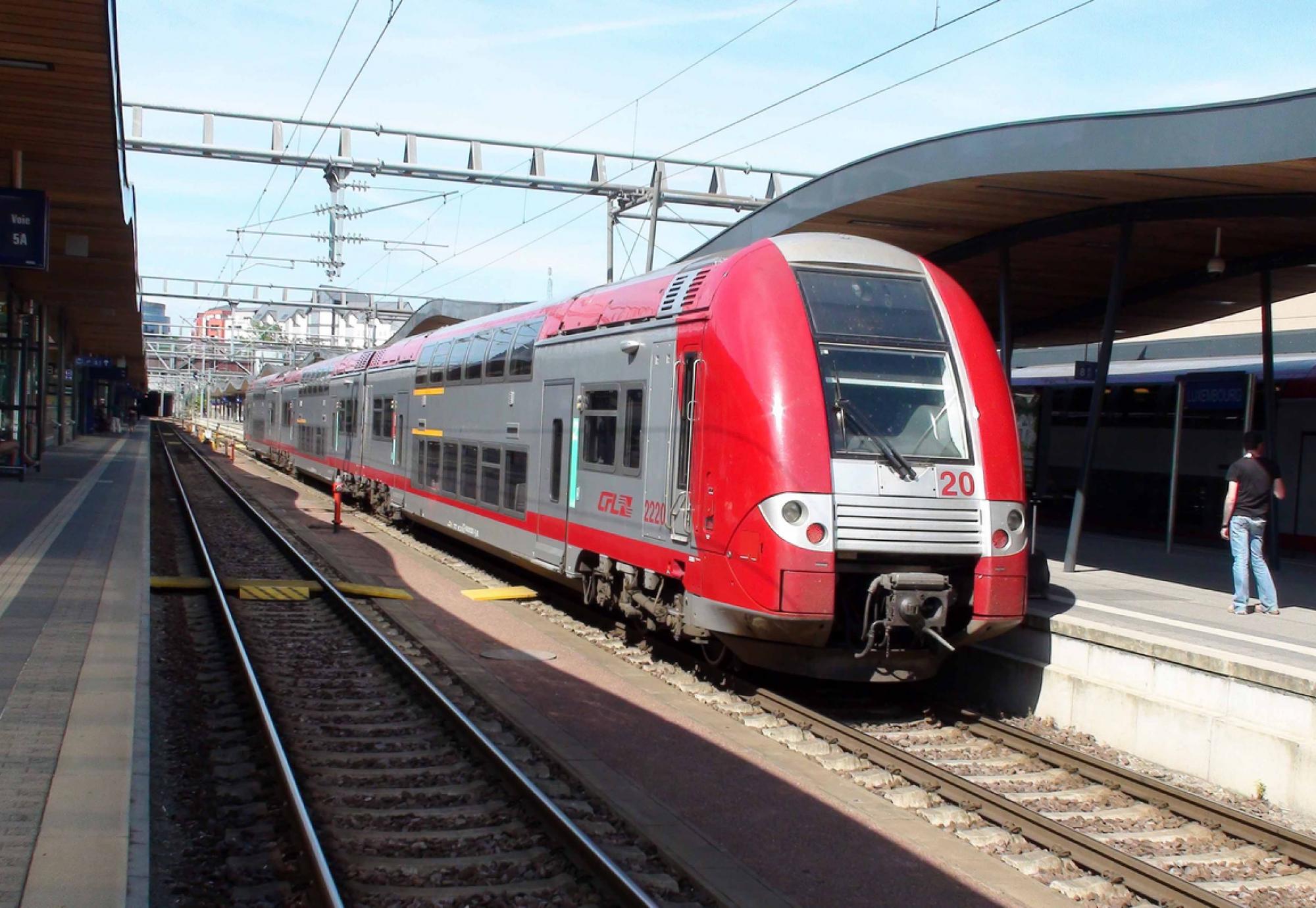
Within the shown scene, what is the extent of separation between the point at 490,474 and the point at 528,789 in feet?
26.6

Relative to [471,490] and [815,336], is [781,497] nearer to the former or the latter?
[815,336]

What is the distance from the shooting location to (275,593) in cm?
1409

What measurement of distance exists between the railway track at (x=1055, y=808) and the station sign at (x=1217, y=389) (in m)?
6.99

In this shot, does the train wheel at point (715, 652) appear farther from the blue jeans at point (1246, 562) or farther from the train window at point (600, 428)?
the blue jeans at point (1246, 562)

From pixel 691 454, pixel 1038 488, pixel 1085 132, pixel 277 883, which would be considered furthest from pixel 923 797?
pixel 1085 132

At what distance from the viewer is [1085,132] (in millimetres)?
10469

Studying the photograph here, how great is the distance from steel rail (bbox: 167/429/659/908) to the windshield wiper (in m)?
3.20

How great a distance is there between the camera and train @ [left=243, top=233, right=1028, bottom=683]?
8.21 metres

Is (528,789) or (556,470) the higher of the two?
(556,470)

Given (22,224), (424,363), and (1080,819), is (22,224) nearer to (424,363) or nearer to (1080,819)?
(424,363)

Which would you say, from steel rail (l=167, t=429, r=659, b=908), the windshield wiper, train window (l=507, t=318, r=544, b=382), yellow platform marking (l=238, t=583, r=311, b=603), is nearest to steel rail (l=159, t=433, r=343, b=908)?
yellow platform marking (l=238, t=583, r=311, b=603)

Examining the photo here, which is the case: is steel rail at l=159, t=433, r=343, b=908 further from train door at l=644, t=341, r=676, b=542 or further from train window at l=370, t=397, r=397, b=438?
train window at l=370, t=397, r=397, b=438

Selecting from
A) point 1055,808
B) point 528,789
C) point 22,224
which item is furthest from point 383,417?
point 1055,808

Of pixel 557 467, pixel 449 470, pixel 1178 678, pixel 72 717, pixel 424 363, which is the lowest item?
pixel 72 717
